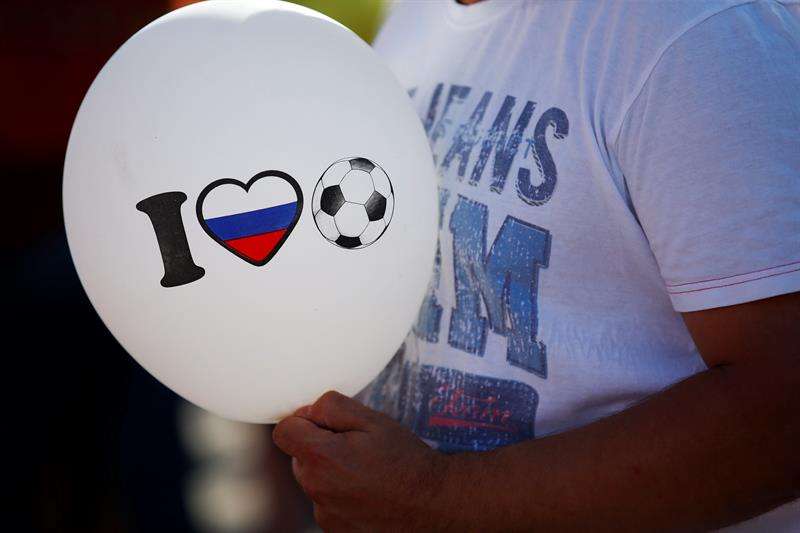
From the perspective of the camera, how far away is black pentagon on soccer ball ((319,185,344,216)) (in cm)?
99

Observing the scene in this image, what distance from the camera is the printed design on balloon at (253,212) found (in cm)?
96

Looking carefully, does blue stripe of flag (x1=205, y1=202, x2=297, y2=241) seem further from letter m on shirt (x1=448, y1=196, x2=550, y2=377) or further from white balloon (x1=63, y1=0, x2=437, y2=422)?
letter m on shirt (x1=448, y1=196, x2=550, y2=377)

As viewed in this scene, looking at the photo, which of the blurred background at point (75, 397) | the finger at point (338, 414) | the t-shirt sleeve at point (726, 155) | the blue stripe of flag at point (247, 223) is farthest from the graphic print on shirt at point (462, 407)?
the blurred background at point (75, 397)

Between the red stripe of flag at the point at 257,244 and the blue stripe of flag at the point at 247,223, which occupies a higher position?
the blue stripe of flag at the point at 247,223

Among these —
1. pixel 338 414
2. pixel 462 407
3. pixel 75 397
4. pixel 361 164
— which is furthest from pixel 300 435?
pixel 75 397

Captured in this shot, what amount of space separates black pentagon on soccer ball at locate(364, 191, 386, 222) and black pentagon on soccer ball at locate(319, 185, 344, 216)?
0.04 m

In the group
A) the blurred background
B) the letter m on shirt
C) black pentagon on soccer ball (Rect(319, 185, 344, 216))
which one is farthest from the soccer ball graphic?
the blurred background

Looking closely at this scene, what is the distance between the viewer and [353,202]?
1013mm

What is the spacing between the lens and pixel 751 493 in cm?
94

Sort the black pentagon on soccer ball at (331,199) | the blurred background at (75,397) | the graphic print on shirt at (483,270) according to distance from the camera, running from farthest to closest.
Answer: the blurred background at (75,397) < the graphic print on shirt at (483,270) < the black pentagon on soccer ball at (331,199)

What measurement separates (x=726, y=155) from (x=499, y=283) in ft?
1.27

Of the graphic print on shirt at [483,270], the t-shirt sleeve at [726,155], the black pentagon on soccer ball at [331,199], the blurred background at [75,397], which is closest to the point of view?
the t-shirt sleeve at [726,155]

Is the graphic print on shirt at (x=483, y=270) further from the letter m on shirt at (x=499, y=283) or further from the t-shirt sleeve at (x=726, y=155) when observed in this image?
the t-shirt sleeve at (x=726, y=155)

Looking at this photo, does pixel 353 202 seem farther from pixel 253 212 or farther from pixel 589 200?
pixel 589 200
